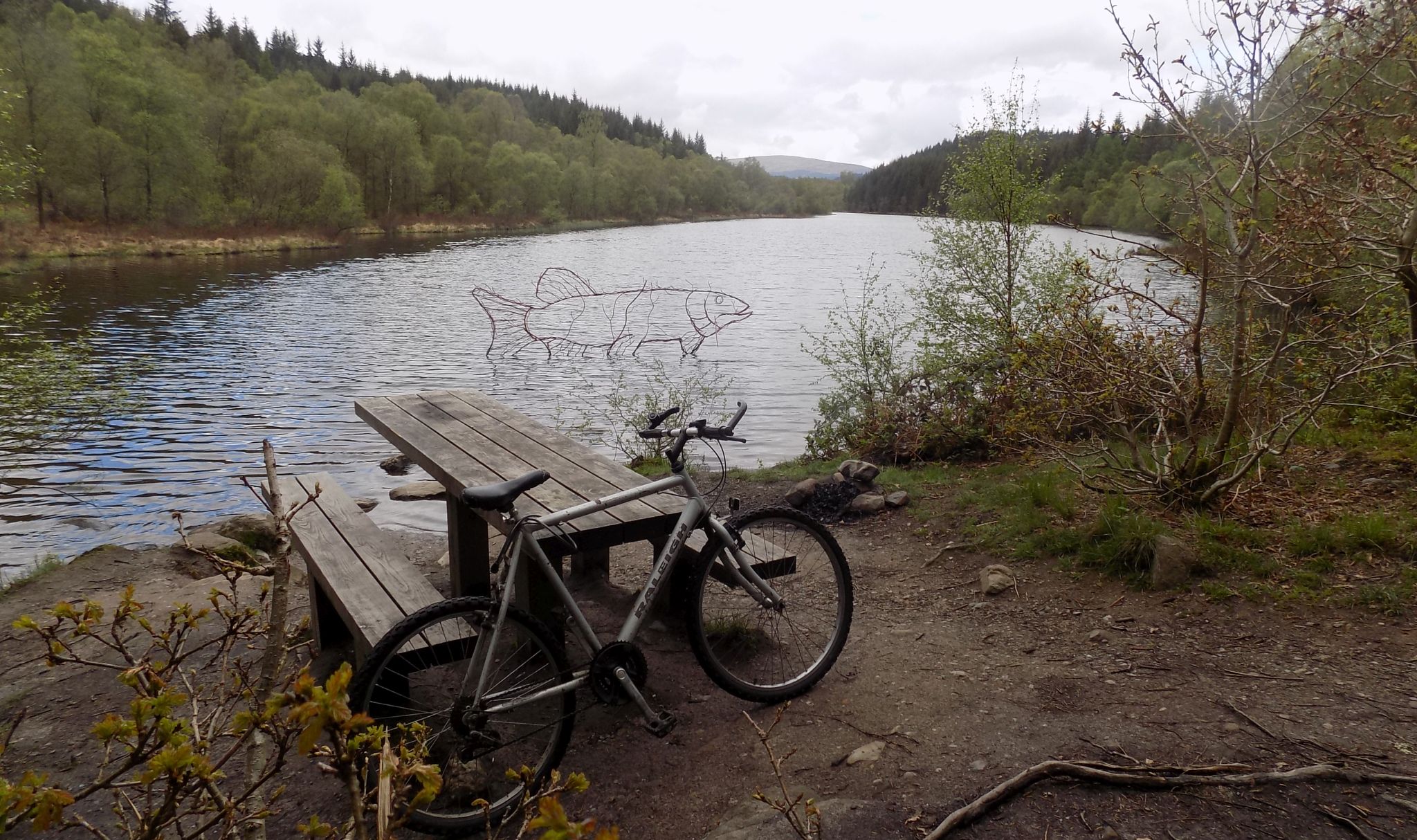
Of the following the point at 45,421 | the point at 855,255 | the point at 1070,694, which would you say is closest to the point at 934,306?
the point at 1070,694

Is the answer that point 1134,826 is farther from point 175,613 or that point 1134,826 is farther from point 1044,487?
point 1044,487

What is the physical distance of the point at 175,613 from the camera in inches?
66.9

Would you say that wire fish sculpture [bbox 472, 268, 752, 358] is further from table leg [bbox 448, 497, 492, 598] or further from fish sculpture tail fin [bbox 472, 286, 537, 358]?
table leg [bbox 448, 497, 492, 598]

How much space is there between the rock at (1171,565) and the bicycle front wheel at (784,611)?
1869mm

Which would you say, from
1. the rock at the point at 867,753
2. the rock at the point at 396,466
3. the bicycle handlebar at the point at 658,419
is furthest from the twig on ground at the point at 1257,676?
the rock at the point at 396,466

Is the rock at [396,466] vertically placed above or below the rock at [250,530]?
below

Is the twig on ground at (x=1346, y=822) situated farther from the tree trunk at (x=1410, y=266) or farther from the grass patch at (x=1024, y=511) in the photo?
the tree trunk at (x=1410, y=266)

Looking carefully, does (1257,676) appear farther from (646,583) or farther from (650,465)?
(650,465)

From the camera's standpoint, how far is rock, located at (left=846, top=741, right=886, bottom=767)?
3.45m

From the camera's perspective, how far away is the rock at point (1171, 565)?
479cm

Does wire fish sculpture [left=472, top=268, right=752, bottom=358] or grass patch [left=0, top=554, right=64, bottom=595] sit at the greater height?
wire fish sculpture [left=472, top=268, right=752, bottom=358]

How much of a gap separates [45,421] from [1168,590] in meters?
11.6

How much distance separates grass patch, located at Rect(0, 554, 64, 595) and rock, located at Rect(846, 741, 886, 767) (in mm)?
5726

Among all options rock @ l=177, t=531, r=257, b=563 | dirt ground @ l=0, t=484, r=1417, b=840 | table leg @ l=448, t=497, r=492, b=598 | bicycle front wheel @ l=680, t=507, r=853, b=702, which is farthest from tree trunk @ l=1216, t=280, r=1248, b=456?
rock @ l=177, t=531, r=257, b=563
